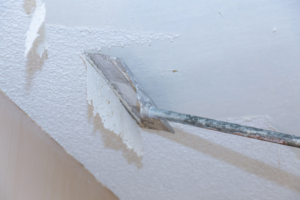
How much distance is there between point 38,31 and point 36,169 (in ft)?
2.72

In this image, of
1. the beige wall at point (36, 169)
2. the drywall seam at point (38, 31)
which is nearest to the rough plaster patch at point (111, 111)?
the drywall seam at point (38, 31)

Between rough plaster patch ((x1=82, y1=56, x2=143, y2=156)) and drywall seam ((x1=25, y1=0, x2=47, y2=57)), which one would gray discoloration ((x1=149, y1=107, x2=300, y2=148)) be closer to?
rough plaster patch ((x1=82, y1=56, x2=143, y2=156))

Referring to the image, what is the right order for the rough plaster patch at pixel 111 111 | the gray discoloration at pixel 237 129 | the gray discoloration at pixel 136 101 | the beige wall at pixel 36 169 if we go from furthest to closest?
the beige wall at pixel 36 169, the rough plaster patch at pixel 111 111, the gray discoloration at pixel 136 101, the gray discoloration at pixel 237 129

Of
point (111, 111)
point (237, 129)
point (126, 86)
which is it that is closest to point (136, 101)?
point (126, 86)

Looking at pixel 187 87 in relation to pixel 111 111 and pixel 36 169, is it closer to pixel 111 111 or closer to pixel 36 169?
pixel 111 111

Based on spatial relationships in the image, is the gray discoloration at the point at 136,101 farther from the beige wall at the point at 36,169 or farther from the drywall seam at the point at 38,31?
the beige wall at the point at 36,169

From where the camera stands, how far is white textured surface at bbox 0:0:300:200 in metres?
0.80

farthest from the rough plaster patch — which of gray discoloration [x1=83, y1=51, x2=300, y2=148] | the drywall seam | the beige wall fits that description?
the beige wall

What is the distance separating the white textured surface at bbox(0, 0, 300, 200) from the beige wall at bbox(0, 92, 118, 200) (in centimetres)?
9

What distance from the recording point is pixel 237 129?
74 cm

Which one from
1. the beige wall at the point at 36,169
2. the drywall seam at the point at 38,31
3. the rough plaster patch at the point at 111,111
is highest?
the drywall seam at the point at 38,31

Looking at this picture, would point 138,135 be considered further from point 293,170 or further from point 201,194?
point 293,170

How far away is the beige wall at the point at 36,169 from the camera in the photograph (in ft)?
4.22

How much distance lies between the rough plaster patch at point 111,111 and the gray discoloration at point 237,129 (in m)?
0.27
